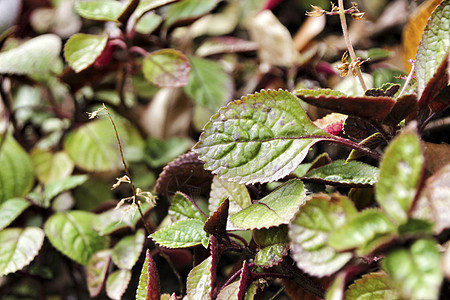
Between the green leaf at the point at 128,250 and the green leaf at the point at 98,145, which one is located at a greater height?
the green leaf at the point at 128,250

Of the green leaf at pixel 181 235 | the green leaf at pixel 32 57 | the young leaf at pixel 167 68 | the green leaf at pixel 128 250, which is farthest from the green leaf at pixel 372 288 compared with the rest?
the green leaf at pixel 32 57

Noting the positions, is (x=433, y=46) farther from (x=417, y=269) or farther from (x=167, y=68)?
(x=167, y=68)

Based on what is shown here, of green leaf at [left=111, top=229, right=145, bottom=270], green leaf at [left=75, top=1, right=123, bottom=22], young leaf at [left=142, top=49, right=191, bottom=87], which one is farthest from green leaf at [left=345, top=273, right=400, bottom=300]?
green leaf at [left=75, top=1, right=123, bottom=22]

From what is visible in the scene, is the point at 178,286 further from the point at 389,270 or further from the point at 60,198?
the point at 389,270

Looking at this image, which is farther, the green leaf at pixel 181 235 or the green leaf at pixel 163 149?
the green leaf at pixel 163 149

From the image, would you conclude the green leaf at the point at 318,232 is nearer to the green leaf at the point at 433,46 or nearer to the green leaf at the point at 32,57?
the green leaf at the point at 433,46

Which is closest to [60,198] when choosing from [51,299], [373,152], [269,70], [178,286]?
[51,299]

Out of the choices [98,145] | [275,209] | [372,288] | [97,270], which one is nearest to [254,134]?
[275,209]
